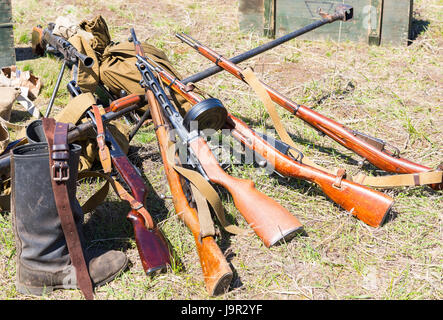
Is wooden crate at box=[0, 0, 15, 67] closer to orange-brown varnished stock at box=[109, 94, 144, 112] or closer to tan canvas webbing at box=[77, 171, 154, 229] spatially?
orange-brown varnished stock at box=[109, 94, 144, 112]

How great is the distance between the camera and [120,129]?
5.18m

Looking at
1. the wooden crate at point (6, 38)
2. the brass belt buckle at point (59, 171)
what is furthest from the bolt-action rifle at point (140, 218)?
the wooden crate at point (6, 38)

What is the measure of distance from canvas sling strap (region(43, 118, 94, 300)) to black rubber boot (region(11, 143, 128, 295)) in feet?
0.21

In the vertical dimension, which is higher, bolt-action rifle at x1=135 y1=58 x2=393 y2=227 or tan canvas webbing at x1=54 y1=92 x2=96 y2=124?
tan canvas webbing at x1=54 y1=92 x2=96 y2=124

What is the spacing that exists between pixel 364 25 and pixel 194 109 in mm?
4569

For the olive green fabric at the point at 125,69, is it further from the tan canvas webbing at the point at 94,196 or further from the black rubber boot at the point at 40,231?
the black rubber boot at the point at 40,231

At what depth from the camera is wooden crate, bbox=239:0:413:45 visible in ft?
24.6

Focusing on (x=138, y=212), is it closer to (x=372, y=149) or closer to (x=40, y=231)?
(x=40, y=231)

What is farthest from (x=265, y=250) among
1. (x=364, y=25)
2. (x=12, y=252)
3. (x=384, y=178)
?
(x=364, y=25)

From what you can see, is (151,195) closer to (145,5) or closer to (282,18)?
(282,18)

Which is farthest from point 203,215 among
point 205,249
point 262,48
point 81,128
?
point 262,48

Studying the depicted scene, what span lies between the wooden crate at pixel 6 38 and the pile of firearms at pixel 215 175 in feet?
10.9

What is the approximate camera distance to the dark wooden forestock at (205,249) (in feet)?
10.9

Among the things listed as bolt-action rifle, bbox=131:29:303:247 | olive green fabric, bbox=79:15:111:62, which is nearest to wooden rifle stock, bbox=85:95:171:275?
bolt-action rifle, bbox=131:29:303:247
